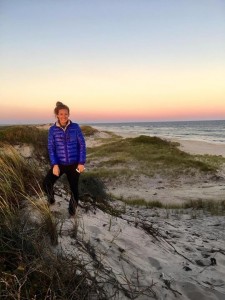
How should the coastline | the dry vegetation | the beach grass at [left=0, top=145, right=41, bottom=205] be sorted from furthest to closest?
1. the coastline
2. the beach grass at [left=0, top=145, right=41, bottom=205]
3. the dry vegetation

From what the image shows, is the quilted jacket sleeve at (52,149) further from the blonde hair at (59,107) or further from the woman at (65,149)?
the blonde hair at (59,107)

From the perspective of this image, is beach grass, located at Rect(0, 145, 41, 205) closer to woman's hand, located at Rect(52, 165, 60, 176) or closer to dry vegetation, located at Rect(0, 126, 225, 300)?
dry vegetation, located at Rect(0, 126, 225, 300)

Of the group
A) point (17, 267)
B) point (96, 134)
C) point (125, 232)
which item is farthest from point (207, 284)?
point (96, 134)

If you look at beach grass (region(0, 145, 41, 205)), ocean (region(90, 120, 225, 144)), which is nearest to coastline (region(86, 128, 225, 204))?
beach grass (region(0, 145, 41, 205))

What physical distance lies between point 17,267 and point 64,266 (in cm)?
42

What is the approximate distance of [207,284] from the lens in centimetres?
421

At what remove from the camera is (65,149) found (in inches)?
199

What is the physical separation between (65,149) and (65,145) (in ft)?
0.19

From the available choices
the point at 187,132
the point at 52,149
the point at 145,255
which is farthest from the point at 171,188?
the point at 187,132

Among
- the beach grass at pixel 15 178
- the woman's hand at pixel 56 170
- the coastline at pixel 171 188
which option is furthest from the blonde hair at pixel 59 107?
the coastline at pixel 171 188

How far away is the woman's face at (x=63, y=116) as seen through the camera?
4969mm

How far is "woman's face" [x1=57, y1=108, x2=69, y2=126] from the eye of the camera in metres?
4.97

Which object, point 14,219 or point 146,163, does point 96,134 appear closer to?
point 146,163

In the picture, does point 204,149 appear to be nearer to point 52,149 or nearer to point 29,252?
point 52,149
